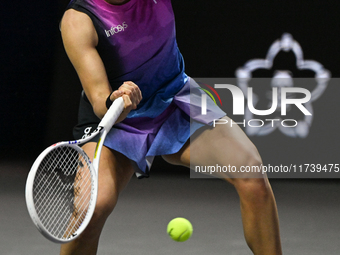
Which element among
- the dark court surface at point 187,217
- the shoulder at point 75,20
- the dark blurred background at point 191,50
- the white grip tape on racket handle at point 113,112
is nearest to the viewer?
the white grip tape on racket handle at point 113,112

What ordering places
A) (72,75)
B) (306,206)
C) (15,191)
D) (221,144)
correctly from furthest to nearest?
(72,75) < (15,191) < (306,206) < (221,144)

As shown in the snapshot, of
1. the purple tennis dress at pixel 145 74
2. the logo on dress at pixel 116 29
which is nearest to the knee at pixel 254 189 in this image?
the purple tennis dress at pixel 145 74

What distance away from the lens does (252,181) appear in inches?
51.8

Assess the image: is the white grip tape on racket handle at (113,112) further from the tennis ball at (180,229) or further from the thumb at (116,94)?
the tennis ball at (180,229)

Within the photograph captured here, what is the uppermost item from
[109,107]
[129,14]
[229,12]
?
[129,14]

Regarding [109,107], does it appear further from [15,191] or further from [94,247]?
[15,191]

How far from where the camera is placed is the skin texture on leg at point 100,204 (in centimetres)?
125

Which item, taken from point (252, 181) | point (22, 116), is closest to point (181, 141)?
point (252, 181)

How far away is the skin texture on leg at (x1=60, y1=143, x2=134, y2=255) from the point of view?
1.25 metres

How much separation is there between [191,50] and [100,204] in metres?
2.68

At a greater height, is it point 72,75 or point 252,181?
point 252,181

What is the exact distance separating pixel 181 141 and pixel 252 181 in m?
0.26

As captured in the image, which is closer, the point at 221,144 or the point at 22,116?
the point at 221,144

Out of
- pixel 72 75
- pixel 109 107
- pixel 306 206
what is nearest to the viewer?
pixel 109 107
